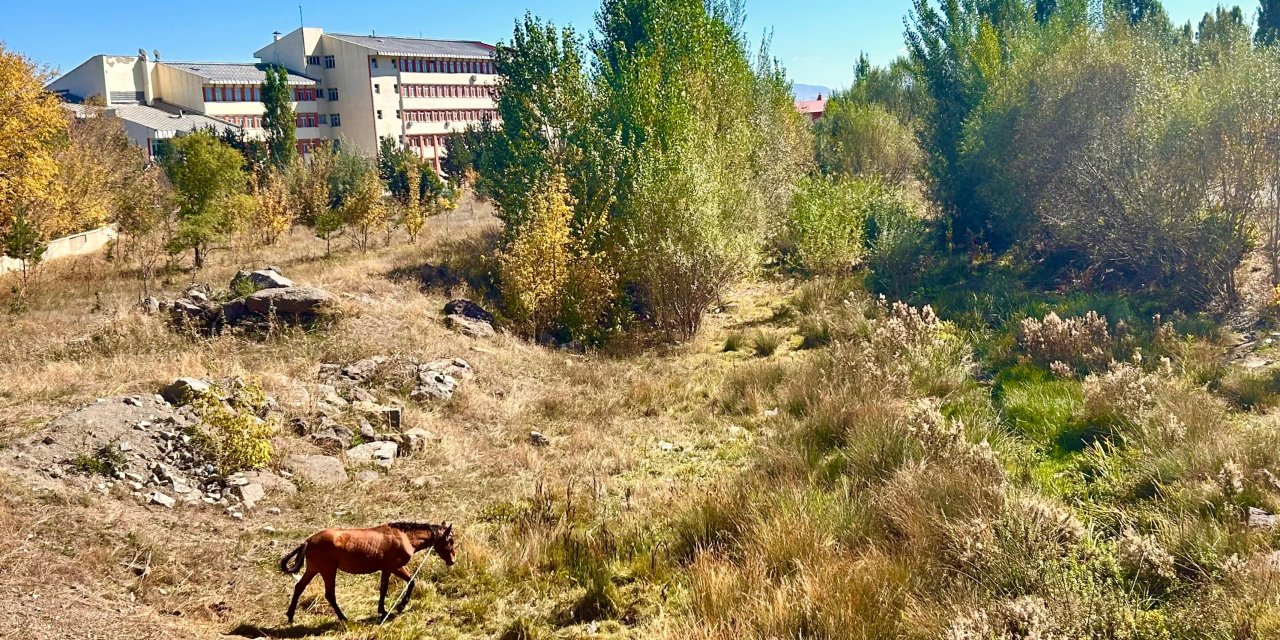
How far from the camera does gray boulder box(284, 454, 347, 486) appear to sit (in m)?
8.74

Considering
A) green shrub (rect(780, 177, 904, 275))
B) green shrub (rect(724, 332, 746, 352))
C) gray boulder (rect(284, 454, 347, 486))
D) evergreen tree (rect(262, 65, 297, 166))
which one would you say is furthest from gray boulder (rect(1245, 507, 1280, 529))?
evergreen tree (rect(262, 65, 297, 166))

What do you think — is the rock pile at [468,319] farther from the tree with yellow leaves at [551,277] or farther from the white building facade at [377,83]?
the white building facade at [377,83]

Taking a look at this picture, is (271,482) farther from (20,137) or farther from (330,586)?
(20,137)

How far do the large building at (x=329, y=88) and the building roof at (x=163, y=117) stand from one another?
0.37ft

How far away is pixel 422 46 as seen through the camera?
62469 millimetres

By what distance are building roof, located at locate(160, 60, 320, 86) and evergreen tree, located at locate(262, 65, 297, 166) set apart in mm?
12920

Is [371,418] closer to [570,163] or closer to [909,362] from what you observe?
[909,362]

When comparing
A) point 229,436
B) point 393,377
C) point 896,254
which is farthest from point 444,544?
point 896,254

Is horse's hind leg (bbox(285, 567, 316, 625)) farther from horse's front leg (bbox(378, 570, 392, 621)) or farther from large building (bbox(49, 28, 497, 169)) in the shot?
large building (bbox(49, 28, 497, 169))

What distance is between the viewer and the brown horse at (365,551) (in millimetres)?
5641

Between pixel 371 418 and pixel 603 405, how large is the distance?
3.35m

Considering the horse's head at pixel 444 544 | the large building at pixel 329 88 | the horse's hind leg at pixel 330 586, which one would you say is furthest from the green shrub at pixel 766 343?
the large building at pixel 329 88

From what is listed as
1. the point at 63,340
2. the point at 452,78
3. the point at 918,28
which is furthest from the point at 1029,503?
the point at 452,78

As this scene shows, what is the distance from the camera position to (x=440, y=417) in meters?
11.2
